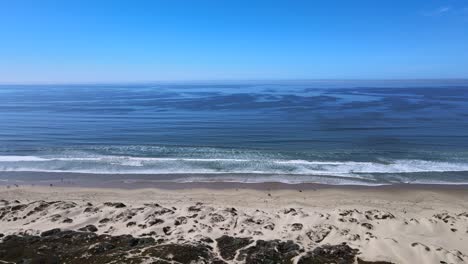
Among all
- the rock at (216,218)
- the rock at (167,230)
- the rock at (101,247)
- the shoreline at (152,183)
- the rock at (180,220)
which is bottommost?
the shoreline at (152,183)

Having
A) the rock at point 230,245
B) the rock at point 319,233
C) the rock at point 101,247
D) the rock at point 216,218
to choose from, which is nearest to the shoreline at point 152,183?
the rock at point 216,218

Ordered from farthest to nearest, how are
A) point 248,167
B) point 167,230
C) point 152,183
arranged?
point 248,167, point 152,183, point 167,230

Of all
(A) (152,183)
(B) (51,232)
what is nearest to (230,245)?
(B) (51,232)

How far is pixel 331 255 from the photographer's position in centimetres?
1069

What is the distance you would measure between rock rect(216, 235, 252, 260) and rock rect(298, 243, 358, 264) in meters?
2.14

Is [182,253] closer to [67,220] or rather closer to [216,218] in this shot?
[216,218]

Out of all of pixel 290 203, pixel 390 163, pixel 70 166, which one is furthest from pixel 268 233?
pixel 70 166

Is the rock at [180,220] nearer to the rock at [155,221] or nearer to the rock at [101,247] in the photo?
the rock at [155,221]

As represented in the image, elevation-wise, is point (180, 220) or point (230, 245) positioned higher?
point (230, 245)

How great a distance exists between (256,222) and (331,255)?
3.80m

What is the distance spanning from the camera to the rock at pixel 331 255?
10.4 meters

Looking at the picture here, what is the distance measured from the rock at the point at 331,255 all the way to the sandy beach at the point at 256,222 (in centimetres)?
3

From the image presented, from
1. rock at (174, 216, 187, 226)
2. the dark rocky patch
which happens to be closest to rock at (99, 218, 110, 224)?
the dark rocky patch

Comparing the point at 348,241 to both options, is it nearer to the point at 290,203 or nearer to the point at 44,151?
the point at 290,203
